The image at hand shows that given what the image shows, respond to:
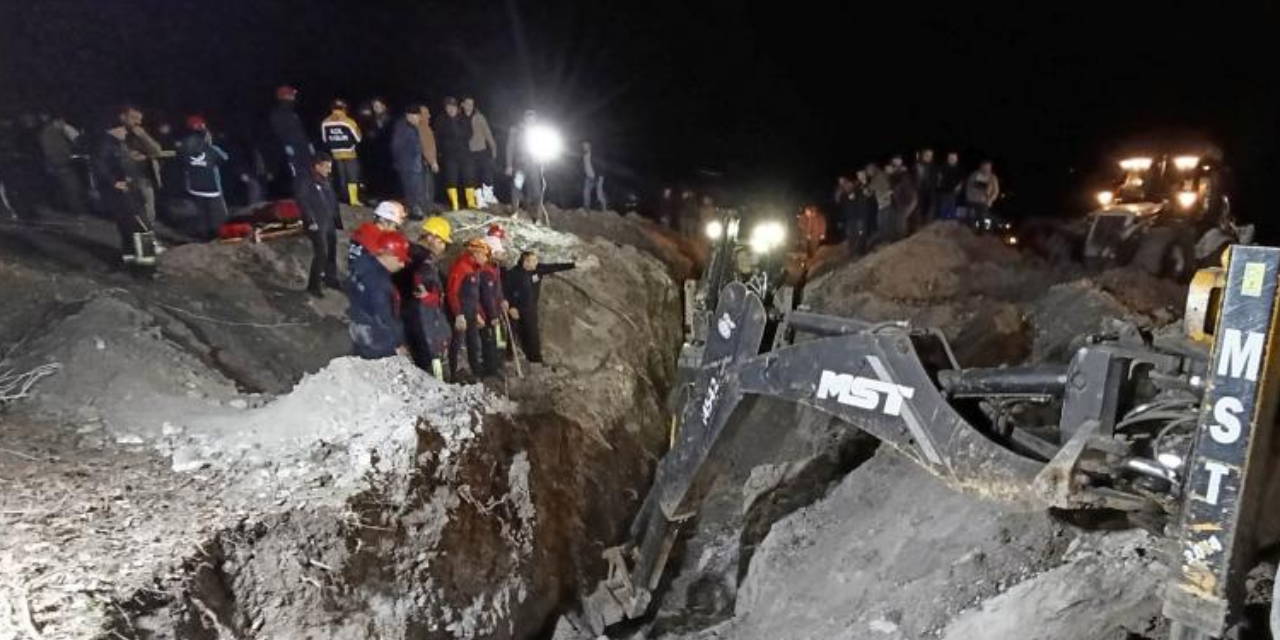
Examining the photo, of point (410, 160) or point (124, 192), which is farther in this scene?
point (410, 160)

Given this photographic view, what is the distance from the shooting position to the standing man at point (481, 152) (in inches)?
556

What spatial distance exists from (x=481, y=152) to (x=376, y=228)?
7.02m

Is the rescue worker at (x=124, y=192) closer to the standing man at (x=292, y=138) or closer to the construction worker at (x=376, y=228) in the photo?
the standing man at (x=292, y=138)

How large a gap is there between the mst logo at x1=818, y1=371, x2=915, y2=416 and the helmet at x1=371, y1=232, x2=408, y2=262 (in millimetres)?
4775

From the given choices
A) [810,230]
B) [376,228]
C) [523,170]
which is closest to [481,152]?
[523,170]

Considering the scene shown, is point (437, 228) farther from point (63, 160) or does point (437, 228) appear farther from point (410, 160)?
point (63, 160)

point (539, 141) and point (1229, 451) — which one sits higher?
point (539, 141)

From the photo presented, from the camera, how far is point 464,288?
30.0 ft

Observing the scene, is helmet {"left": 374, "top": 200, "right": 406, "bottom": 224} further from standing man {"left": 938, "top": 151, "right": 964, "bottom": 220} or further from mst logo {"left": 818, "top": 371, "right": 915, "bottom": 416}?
standing man {"left": 938, "top": 151, "right": 964, "bottom": 220}

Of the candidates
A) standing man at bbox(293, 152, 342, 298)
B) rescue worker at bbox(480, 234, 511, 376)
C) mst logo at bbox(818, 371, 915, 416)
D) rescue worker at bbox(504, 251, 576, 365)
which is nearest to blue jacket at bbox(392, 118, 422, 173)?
standing man at bbox(293, 152, 342, 298)

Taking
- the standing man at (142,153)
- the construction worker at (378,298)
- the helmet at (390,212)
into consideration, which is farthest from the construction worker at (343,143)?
the construction worker at (378,298)

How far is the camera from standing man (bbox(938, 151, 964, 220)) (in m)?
18.3

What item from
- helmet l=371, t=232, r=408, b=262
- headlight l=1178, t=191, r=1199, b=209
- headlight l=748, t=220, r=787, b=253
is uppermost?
headlight l=1178, t=191, r=1199, b=209

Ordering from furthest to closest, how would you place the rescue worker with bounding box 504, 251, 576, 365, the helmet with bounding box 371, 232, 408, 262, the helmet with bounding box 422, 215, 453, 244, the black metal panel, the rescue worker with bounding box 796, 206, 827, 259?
the rescue worker with bounding box 796, 206, 827, 259
the rescue worker with bounding box 504, 251, 576, 365
the helmet with bounding box 422, 215, 453, 244
the helmet with bounding box 371, 232, 408, 262
the black metal panel
